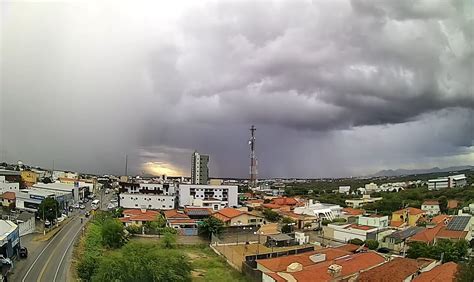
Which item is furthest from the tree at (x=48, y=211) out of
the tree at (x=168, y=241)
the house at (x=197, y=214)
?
the house at (x=197, y=214)

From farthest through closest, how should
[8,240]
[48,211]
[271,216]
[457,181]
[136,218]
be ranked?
[457,181] < [271,216] < [136,218] < [48,211] < [8,240]

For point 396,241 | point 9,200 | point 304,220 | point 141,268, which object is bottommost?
point 396,241

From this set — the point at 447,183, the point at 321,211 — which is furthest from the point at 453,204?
the point at 447,183

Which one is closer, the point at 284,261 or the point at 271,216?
the point at 284,261

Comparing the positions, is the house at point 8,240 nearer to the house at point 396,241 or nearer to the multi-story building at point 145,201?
the multi-story building at point 145,201

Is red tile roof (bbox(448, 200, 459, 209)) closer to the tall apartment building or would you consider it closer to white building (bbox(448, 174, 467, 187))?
white building (bbox(448, 174, 467, 187))

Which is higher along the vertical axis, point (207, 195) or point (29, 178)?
point (29, 178)

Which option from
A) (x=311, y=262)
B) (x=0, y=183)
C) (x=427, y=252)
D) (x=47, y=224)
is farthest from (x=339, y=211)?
(x=0, y=183)

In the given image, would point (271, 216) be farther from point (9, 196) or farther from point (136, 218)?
point (9, 196)
